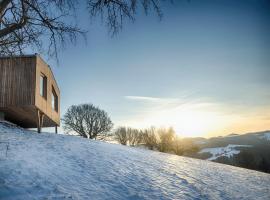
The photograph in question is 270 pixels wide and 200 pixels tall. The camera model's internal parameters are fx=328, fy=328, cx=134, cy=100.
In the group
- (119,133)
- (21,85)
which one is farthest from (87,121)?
(21,85)

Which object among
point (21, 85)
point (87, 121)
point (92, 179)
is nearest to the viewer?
point (92, 179)

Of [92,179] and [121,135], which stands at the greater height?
[121,135]

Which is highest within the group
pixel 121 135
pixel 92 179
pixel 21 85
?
pixel 21 85

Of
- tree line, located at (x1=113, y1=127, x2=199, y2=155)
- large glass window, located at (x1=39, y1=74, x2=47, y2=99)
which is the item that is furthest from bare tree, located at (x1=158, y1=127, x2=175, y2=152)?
large glass window, located at (x1=39, y1=74, x2=47, y2=99)

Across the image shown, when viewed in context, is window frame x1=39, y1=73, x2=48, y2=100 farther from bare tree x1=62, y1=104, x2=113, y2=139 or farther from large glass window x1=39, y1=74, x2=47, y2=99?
bare tree x1=62, y1=104, x2=113, y2=139

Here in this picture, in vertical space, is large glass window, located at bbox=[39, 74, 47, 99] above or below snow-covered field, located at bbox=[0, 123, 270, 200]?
above

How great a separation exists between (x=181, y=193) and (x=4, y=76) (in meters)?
14.5

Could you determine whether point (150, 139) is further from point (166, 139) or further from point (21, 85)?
point (21, 85)

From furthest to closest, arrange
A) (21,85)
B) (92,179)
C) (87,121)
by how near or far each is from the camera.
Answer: (87,121), (21,85), (92,179)

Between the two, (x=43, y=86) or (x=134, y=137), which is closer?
(x=43, y=86)

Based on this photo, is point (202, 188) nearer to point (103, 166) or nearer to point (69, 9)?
point (103, 166)

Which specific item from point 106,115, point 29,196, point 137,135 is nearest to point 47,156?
point 29,196

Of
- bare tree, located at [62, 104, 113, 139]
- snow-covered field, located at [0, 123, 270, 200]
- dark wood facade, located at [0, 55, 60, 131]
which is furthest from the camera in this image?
bare tree, located at [62, 104, 113, 139]

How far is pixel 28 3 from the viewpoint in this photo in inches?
306
